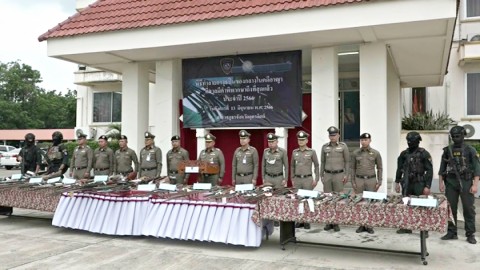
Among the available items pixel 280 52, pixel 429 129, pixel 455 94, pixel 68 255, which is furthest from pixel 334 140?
pixel 455 94

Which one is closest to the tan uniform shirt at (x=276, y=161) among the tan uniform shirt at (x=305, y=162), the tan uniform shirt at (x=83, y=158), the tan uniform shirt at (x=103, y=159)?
the tan uniform shirt at (x=305, y=162)

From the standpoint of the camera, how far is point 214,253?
18.9ft

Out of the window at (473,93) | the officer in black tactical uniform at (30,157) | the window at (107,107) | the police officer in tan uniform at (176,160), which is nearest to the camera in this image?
the police officer in tan uniform at (176,160)

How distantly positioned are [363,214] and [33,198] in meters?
5.26

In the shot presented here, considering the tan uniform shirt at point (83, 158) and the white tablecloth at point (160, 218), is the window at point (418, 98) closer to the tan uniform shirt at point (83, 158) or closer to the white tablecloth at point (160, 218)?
the tan uniform shirt at point (83, 158)

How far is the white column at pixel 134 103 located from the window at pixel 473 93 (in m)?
12.0

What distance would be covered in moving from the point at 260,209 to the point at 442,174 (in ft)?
10.0

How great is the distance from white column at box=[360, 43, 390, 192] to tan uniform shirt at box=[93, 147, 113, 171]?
5207mm

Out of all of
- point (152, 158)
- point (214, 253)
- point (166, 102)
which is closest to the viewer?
point (214, 253)

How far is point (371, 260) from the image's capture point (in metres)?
5.46

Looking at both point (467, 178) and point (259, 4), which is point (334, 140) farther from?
point (259, 4)

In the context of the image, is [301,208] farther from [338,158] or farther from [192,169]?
[192,169]

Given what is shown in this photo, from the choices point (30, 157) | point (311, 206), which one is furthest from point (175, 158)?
point (311, 206)

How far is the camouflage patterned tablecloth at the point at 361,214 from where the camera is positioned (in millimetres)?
4961
